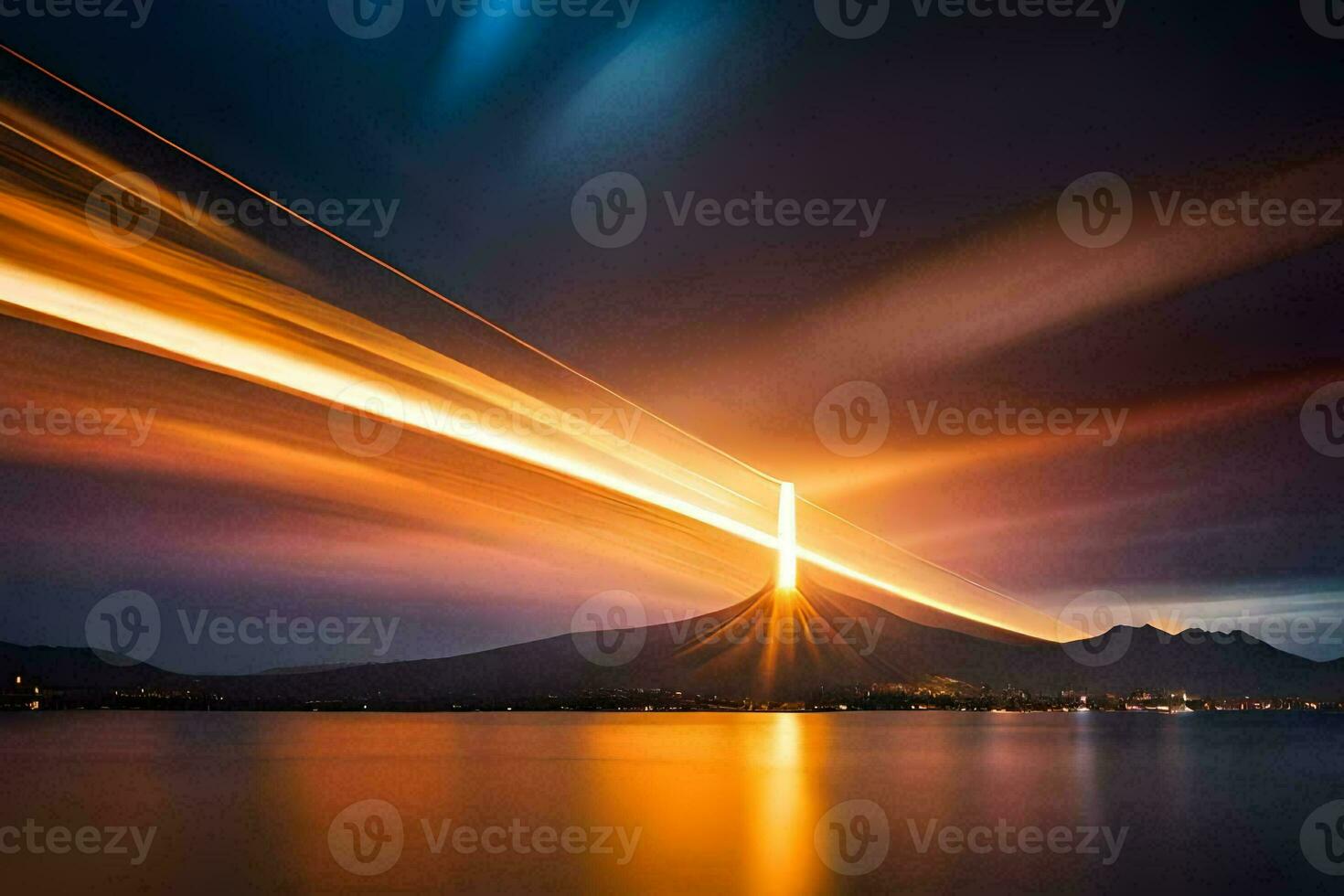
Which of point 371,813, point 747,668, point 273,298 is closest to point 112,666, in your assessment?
point 747,668

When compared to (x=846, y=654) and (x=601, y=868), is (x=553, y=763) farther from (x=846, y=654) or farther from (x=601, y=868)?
(x=846, y=654)
